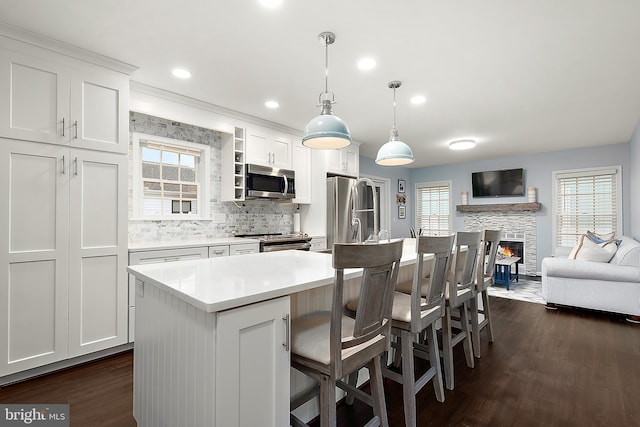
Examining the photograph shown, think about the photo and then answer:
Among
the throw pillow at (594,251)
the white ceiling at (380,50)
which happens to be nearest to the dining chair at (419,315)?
the white ceiling at (380,50)

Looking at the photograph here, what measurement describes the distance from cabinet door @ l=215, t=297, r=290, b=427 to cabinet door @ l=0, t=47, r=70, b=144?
7.74 feet

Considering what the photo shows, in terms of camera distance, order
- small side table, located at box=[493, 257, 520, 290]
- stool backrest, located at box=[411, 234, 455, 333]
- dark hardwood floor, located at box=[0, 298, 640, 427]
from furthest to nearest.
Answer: small side table, located at box=[493, 257, 520, 290]
dark hardwood floor, located at box=[0, 298, 640, 427]
stool backrest, located at box=[411, 234, 455, 333]

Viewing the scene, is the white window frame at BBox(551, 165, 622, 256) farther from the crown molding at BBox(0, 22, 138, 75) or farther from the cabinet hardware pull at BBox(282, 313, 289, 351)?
the crown molding at BBox(0, 22, 138, 75)

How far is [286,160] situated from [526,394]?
3634mm

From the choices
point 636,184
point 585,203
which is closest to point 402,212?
point 585,203

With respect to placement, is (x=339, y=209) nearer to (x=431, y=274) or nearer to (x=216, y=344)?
(x=431, y=274)

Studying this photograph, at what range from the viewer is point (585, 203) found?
19.9 feet

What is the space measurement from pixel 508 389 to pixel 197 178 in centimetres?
376

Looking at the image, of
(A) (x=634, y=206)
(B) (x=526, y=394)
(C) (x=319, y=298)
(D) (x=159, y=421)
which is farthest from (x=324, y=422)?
(A) (x=634, y=206)

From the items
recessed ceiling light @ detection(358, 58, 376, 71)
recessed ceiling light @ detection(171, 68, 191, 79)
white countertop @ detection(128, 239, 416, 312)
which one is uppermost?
recessed ceiling light @ detection(171, 68, 191, 79)

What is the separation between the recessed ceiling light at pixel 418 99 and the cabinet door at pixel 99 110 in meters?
2.86

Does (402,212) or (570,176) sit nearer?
(570,176)

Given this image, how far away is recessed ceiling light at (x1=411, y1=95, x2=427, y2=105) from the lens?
11.4ft

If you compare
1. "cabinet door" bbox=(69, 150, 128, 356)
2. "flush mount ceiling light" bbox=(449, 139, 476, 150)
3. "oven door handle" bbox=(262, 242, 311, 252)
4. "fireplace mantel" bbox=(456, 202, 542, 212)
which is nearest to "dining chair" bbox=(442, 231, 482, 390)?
"oven door handle" bbox=(262, 242, 311, 252)
